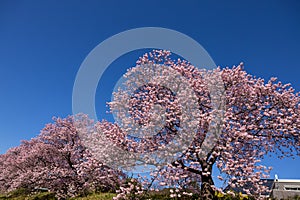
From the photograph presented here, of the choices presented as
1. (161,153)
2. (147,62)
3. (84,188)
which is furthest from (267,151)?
(84,188)

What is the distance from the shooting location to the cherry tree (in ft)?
36.5

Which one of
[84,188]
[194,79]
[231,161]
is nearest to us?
[231,161]

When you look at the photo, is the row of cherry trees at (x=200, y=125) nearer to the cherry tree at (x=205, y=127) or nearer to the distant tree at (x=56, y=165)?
the cherry tree at (x=205, y=127)

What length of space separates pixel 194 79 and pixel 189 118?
102 inches

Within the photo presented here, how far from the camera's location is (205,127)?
38.6ft

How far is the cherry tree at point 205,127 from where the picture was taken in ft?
36.5

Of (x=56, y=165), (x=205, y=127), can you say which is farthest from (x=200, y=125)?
(x=56, y=165)

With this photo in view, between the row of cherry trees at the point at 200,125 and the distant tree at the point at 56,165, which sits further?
the distant tree at the point at 56,165

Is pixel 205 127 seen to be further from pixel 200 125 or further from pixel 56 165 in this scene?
pixel 56 165

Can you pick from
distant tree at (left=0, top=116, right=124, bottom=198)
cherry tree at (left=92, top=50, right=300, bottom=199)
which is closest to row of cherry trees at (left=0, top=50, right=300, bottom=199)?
cherry tree at (left=92, top=50, right=300, bottom=199)

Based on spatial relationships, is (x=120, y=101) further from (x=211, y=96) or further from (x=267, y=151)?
(x=267, y=151)

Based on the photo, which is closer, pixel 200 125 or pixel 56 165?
pixel 200 125

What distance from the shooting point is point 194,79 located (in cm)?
1335

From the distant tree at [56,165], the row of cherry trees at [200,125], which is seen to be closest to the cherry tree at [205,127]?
the row of cherry trees at [200,125]
